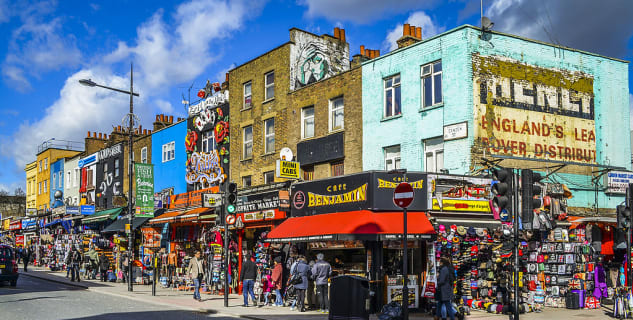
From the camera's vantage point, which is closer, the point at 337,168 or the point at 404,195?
the point at 404,195

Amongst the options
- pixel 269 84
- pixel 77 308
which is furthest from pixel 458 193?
pixel 269 84

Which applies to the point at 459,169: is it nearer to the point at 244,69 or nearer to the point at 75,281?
the point at 244,69

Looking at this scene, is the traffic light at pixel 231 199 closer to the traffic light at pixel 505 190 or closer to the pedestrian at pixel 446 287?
the pedestrian at pixel 446 287

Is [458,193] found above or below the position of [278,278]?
above

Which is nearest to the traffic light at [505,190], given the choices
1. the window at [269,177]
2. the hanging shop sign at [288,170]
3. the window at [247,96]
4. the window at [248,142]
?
the hanging shop sign at [288,170]

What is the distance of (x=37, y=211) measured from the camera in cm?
5166

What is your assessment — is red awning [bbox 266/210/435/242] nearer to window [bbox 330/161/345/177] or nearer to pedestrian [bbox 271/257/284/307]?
pedestrian [bbox 271/257/284/307]

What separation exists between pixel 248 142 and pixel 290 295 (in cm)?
1101

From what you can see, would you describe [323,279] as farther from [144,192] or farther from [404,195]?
[144,192]

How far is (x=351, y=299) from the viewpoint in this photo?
43.5ft

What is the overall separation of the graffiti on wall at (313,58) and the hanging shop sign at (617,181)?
1245cm

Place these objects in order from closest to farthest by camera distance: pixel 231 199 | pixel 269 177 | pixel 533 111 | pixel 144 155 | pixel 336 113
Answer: pixel 231 199, pixel 533 111, pixel 336 113, pixel 269 177, pixel 144 155

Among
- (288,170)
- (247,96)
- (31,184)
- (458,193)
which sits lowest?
(458,193)

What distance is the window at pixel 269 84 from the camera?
2844cm
